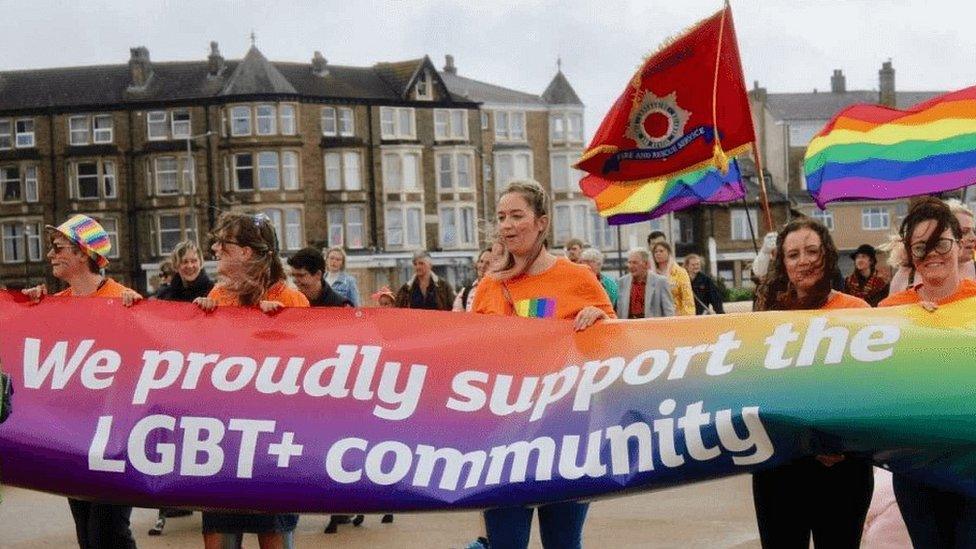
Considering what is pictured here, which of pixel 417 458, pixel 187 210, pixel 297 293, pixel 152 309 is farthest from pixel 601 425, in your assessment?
pixel 187 210

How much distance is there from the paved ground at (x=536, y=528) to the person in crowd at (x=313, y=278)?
5.07 ft

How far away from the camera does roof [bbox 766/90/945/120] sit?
271 feet

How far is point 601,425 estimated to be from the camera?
18.0 ft

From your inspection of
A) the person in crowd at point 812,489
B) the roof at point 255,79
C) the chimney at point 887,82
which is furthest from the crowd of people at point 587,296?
the chimney at point 887,82

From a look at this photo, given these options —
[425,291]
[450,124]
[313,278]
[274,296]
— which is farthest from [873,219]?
[274,296]

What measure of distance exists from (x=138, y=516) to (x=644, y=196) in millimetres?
4854

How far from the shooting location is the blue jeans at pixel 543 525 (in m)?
5.48

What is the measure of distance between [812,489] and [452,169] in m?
69.0

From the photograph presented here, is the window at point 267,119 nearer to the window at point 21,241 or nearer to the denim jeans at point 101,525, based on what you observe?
the window at point 21,241

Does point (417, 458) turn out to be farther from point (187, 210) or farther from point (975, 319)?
point (187, 210)

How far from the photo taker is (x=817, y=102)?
277 ft

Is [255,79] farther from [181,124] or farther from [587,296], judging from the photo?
[587,296]

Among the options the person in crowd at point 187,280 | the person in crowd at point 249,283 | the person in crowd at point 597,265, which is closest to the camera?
the person in crowd at point 249,283

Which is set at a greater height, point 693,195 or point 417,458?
point 693,195
